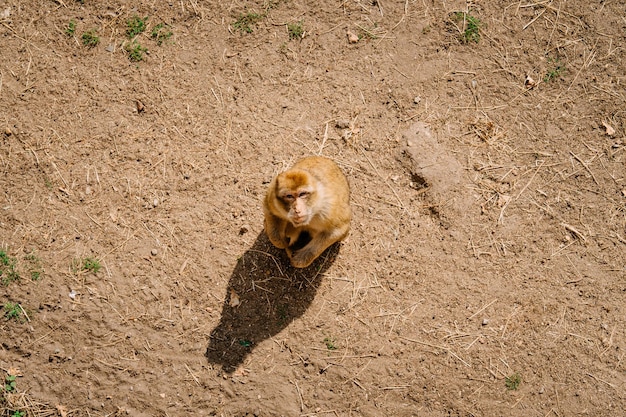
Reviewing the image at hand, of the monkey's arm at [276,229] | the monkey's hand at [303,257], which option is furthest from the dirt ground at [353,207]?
the monkey's arm at [276,229]

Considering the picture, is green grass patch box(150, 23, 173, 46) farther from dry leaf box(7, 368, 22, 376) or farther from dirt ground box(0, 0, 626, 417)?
dry leaf box(7, 368, 22, 376)

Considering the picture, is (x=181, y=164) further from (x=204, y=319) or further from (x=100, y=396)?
(x=100, y=396)

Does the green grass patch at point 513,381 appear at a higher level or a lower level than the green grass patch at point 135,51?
lower

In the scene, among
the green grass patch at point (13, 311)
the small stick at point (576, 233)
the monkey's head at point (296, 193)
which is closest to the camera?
the monkey's head at point (296, 193)

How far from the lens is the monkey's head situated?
165 inches

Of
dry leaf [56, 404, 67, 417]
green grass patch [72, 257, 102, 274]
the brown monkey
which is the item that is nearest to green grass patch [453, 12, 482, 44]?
the brown monkey

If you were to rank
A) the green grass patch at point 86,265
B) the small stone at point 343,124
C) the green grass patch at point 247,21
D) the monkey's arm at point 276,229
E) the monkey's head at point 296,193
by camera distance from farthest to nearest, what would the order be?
the green grass patch at point 247,21, the small stone at point 343,124, the green grass patch at point 86,265, the monkey's arm at point 276,229, the monkey's head at point 296,193

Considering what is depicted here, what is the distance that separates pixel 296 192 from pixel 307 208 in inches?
8.6

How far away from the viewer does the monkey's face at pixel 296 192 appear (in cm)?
420

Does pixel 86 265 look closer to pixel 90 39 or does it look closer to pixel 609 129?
pixel 90 39

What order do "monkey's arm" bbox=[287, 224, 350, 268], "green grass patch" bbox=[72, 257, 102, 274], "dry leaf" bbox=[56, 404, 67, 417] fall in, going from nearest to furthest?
"monkey's arm" bbox=[287, 224, 350, 268]
"dry leaf" bbox=[56, 404, 67, 417]
"green grass patch" bbox=[72, 257, 102, 274]

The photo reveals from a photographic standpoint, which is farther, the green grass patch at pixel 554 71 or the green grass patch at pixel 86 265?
the green grass patch at pixel 554 71

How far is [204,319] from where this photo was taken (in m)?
5.36

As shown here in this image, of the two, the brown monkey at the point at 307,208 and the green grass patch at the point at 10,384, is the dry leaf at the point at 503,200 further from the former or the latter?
the green grass patch at the point at 10,384
